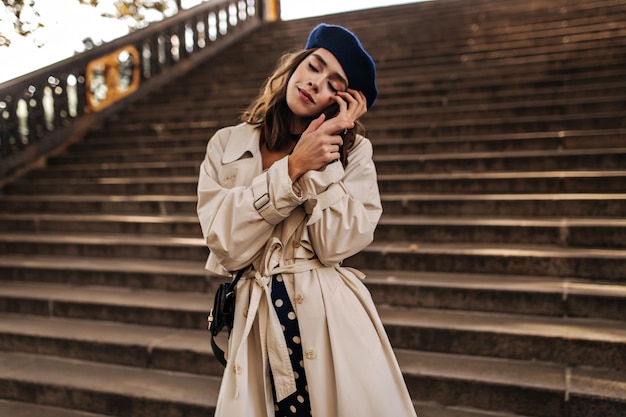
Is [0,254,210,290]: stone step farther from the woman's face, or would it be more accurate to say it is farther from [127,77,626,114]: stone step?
[127,77,626,114]: stone step

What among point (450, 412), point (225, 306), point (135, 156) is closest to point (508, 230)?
point (450, 412)

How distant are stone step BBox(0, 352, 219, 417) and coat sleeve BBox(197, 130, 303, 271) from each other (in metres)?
1.76

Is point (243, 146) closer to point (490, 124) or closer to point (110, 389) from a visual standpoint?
point (110, 389)

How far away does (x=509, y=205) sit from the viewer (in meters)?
4.01

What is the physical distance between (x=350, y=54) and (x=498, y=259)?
241cm

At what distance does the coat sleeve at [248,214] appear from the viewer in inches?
56.5

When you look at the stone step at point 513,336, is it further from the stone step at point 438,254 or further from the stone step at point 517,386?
the stone step at point 438,254

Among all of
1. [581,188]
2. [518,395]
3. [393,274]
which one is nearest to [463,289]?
[393,274]

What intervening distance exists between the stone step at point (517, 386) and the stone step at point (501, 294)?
0.41m

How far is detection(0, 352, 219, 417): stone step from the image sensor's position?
9.71 ft

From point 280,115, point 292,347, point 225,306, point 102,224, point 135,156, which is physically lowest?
point 102,224

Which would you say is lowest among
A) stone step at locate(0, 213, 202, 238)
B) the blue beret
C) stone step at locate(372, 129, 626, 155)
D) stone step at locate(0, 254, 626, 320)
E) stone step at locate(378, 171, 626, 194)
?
stone step at locate(0, 254, 626, 320)

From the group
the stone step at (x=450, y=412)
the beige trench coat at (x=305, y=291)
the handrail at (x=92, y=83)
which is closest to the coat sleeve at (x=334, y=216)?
the beige trench coat at (x=305, y=291)

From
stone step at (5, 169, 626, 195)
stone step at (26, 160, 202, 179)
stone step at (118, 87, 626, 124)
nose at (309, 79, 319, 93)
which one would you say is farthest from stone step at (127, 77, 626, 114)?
nose at (309, 79, 319, 93)
